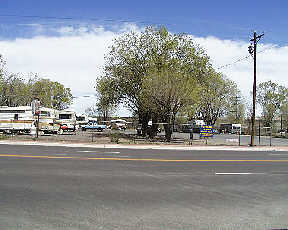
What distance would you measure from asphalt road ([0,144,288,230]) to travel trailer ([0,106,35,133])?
19446 millimetres

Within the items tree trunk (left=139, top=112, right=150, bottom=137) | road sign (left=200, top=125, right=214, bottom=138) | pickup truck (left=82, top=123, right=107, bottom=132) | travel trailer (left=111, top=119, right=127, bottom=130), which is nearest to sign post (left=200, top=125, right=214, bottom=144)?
road sign (left=200, top=125, right=214, bottom=138)

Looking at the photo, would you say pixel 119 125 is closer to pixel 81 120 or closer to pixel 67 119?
pixel 81 120

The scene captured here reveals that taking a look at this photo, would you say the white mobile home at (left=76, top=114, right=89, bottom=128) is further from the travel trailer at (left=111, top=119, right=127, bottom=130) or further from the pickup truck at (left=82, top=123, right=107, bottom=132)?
the travel trailer at (left=111, top=119, right=127, bottom=130)

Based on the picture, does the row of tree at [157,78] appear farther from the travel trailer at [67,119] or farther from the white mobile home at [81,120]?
the white mobile home at [81,120]

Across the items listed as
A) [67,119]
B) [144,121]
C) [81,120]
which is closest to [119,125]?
[81,120]

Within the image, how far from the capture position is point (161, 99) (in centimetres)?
2717

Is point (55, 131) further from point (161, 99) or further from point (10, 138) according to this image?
point (161, 99)

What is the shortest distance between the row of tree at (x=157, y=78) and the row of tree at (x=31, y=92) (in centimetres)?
1998

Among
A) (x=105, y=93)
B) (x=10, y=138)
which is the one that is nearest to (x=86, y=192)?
(x=10, y=138)

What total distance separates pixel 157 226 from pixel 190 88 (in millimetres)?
22600

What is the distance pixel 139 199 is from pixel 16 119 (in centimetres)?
2568

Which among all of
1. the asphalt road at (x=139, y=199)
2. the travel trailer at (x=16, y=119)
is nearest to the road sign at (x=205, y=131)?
the asphalt road at (x=139, y=199)

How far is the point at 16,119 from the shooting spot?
2789cm

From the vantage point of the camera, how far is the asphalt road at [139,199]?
15.6ft
